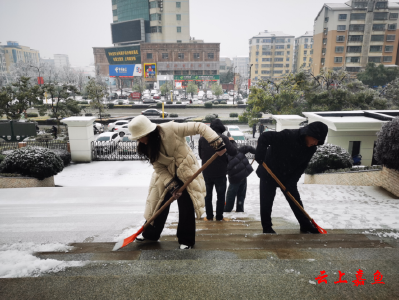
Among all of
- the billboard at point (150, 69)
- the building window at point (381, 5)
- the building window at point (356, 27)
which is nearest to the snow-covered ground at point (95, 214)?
the building window at point (356, 27)

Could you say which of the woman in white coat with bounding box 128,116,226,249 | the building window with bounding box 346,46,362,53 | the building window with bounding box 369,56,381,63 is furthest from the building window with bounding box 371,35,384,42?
the woman in white coat with bounding box 128,116,226,249

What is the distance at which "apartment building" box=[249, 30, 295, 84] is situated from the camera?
250 ft

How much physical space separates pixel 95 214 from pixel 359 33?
57.1m

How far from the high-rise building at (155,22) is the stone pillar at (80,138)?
62.1 metres

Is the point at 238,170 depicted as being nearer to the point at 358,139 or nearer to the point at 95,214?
the point at 95,214

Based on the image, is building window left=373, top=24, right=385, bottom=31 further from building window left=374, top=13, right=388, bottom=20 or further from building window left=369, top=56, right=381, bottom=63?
building window left=369, top=56, right=381, bottom=63

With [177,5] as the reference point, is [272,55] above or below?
below

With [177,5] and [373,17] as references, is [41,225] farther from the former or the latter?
[177,5]

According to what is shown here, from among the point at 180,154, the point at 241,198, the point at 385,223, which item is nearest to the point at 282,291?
the point at 180,154

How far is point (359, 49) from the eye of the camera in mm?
48781

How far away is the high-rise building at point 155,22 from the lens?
218 ft

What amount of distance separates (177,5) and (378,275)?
242 feet

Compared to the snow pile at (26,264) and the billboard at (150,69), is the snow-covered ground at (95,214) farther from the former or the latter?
the billboard at (150,69)

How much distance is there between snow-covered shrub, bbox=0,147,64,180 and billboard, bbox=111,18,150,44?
66.5 m
